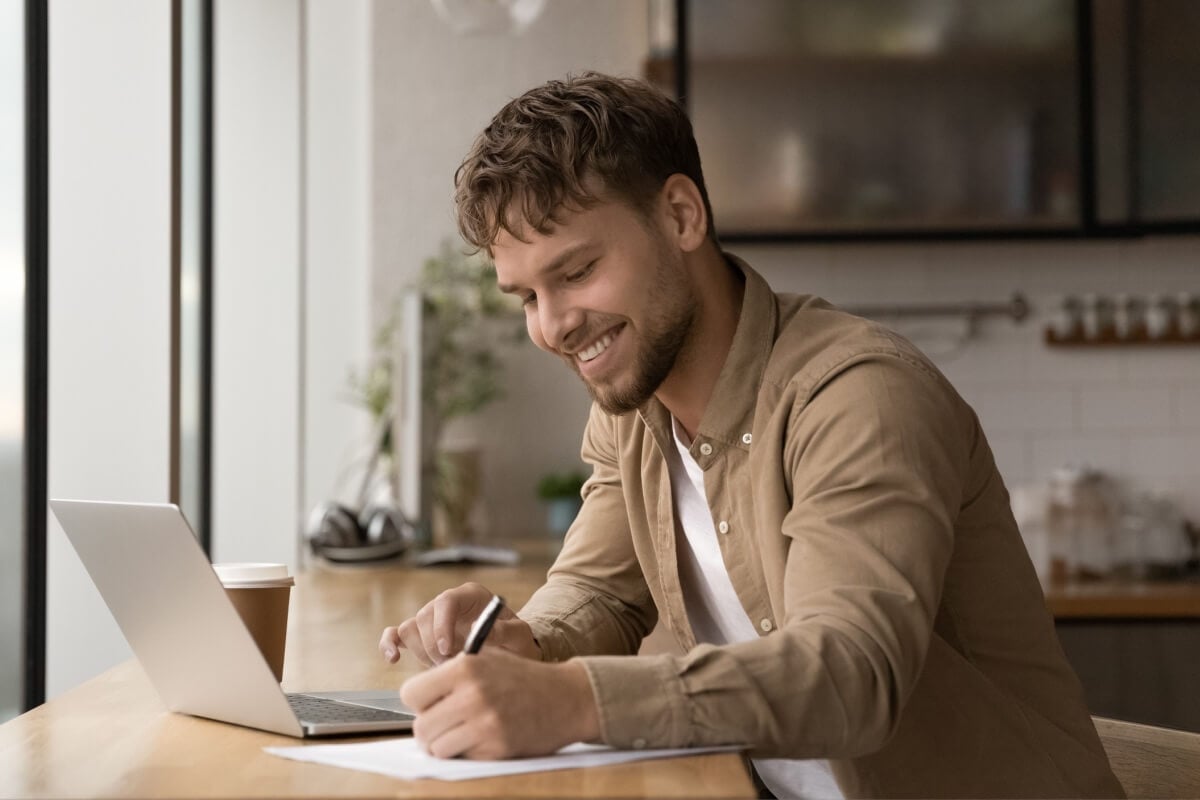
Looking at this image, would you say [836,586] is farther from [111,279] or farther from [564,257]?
[111,279]

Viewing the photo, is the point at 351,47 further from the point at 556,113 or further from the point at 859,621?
the point at 859,621

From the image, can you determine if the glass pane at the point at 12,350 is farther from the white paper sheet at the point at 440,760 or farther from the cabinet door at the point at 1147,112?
the cabinet door at the point at 1147,112

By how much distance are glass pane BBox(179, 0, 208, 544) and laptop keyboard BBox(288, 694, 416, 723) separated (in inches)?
81.5

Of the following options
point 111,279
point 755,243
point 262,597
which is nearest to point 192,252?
point 111,279

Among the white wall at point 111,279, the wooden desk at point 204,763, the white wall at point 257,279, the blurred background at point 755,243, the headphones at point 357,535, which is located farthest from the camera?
the white wall at point 257,279

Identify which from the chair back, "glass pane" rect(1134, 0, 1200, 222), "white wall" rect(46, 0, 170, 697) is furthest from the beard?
"glass pane" rect(1134, 0, 1200, 222)

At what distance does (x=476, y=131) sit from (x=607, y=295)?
106 inches

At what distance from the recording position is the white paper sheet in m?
0.98

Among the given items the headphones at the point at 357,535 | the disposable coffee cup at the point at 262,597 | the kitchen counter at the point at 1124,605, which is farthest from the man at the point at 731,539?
the kitchen counter at the point at 1124,605

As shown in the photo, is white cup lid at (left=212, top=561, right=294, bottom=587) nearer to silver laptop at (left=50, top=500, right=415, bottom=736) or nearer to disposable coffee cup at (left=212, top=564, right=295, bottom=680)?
disposable coffee cup at (left=212, top=564, right=295, bottom=680)

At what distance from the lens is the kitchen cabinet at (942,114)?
3473 millimetres

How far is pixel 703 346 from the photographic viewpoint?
1.50 meters

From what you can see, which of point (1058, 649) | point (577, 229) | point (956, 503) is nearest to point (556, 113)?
point (577, 229)

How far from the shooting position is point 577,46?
4.03 m
